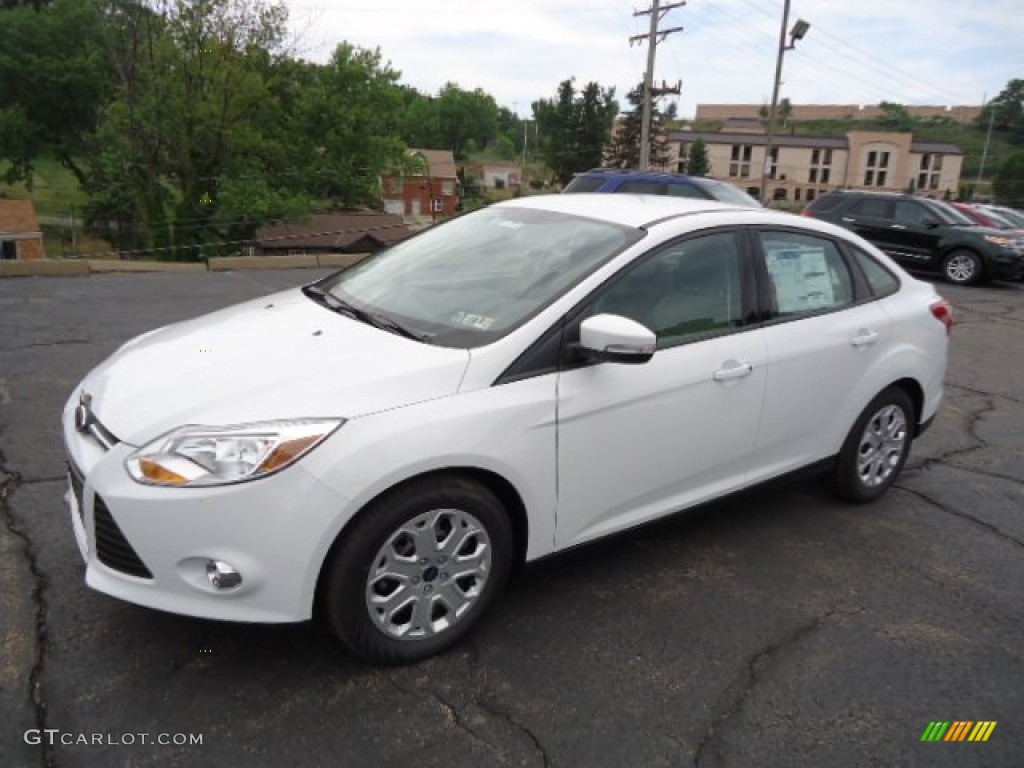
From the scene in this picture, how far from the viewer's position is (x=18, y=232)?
1549 inches

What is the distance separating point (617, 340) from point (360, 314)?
3.66 feet

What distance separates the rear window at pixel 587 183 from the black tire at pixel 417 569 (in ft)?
33.5

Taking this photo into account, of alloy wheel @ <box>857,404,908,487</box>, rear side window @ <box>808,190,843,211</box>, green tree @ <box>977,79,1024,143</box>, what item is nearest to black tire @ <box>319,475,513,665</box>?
alloy wheel @ <box>857,404,908,487</box>

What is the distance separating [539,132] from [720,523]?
13415 cm

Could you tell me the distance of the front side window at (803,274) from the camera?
3553mm

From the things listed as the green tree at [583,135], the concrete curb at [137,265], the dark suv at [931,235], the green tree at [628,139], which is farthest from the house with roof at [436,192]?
the concrete curb at [137,265]

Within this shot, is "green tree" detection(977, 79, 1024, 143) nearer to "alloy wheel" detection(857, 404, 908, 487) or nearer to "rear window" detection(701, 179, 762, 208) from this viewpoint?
"rear window" detection(701, 179, 762, 208)

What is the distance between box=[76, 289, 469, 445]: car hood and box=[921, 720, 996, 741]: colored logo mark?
1905 mm

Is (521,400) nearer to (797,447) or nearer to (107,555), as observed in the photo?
(107,555)

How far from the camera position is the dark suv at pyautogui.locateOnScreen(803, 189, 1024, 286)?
14.3 meters

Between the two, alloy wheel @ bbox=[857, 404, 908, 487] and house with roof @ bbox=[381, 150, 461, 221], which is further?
house with roof @ bbox=[381, 150, 461, 221]

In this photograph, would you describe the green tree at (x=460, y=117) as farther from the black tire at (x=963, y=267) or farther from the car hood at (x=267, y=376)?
the car hood at (x=267, y=376)

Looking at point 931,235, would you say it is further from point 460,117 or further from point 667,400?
point 460,117

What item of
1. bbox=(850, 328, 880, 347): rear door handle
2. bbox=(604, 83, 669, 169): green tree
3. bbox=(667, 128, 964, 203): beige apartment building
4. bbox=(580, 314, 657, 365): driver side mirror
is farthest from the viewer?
bbox=(667, 128, 964, 203): beige apartment building
